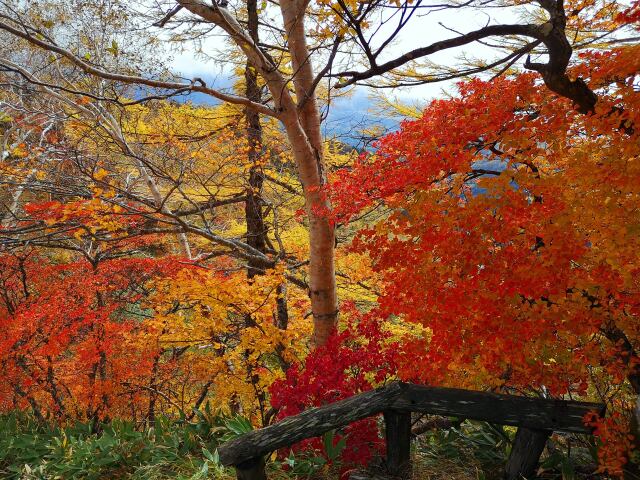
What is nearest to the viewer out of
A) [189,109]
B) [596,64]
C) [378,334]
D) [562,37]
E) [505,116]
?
[562,37]

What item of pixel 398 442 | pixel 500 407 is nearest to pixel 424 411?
pixel 398 442

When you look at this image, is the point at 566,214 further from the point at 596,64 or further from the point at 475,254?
the point at 596,64

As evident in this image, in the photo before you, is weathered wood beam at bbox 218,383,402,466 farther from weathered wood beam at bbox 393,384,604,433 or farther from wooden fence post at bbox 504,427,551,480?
wooden fence post at bbox 504,427,551,480

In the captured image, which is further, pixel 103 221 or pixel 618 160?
pixel 103 221

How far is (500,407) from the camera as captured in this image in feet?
9.71

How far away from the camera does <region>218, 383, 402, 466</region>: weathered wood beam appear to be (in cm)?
282

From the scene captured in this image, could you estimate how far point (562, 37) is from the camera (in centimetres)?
310

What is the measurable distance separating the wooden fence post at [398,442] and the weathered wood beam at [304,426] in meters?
0.22

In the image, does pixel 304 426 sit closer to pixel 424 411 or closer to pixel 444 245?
pixel 424 411

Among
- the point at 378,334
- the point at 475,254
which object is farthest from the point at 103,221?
the point at 475,254

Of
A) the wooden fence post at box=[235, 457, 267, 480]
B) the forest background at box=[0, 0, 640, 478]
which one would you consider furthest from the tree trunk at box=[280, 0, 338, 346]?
the wooden fence post at box=[235, 457, 267, 480]

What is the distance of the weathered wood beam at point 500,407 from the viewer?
287 centimetres

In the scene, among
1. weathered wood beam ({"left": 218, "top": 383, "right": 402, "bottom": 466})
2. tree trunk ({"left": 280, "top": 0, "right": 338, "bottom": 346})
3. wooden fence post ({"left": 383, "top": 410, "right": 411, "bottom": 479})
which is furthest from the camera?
tree trunk ({"left": 280, "top": 0, "right": 338, "bottom": 346})

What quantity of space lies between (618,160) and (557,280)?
115 centimetres
